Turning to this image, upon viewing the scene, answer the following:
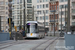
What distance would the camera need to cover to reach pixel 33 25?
122 feet

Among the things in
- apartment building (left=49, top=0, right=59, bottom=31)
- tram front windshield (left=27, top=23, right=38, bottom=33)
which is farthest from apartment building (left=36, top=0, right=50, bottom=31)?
tram front windshield (left=27, top=23, right=38, bottom=33)

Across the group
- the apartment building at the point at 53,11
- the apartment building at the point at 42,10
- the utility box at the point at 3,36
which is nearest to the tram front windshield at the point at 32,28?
the utility box at the point at 3,36

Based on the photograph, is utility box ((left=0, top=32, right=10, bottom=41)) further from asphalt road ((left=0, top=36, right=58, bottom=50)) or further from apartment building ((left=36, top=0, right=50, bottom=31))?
apartment building ((left=36, top=0, right=50, bottom=31))

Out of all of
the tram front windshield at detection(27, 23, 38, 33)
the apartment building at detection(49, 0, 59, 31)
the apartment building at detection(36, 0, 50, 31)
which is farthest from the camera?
the apartment building at detection(36, 0, 50, 31)

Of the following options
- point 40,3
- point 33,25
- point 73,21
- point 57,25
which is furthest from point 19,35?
point 40,3

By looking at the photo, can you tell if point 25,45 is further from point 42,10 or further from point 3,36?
point 42,10

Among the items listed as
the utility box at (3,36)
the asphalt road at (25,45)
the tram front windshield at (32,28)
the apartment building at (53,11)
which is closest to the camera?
the asphalt road at (25,45)

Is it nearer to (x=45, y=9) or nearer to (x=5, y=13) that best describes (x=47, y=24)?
(x=45, y=9)

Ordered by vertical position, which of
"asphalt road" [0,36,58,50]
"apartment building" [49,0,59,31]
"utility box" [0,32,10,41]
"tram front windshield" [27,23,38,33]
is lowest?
"asphalt road" [0,36,58,50]

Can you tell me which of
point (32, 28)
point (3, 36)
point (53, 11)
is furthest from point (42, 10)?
point (3, 36)

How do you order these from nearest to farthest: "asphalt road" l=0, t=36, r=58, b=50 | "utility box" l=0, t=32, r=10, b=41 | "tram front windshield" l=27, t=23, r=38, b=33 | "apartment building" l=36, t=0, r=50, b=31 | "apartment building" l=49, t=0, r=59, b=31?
"asphalt road" l=0, t=36, r=58, b=50 < "utility box" l=0, t=32, r=10, b=41 < "tram front windshield" l=27, t=23, r=38, b=33 < "apartment building" l=49, t=0, r=59, b=31 < "apartment building" l=36, t=0, r=50, b=31

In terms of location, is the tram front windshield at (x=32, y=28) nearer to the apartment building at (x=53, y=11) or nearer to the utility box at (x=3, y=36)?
the utility box at (x=3, y=36)

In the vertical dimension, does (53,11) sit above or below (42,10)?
below

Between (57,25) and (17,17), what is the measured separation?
71.4ft
